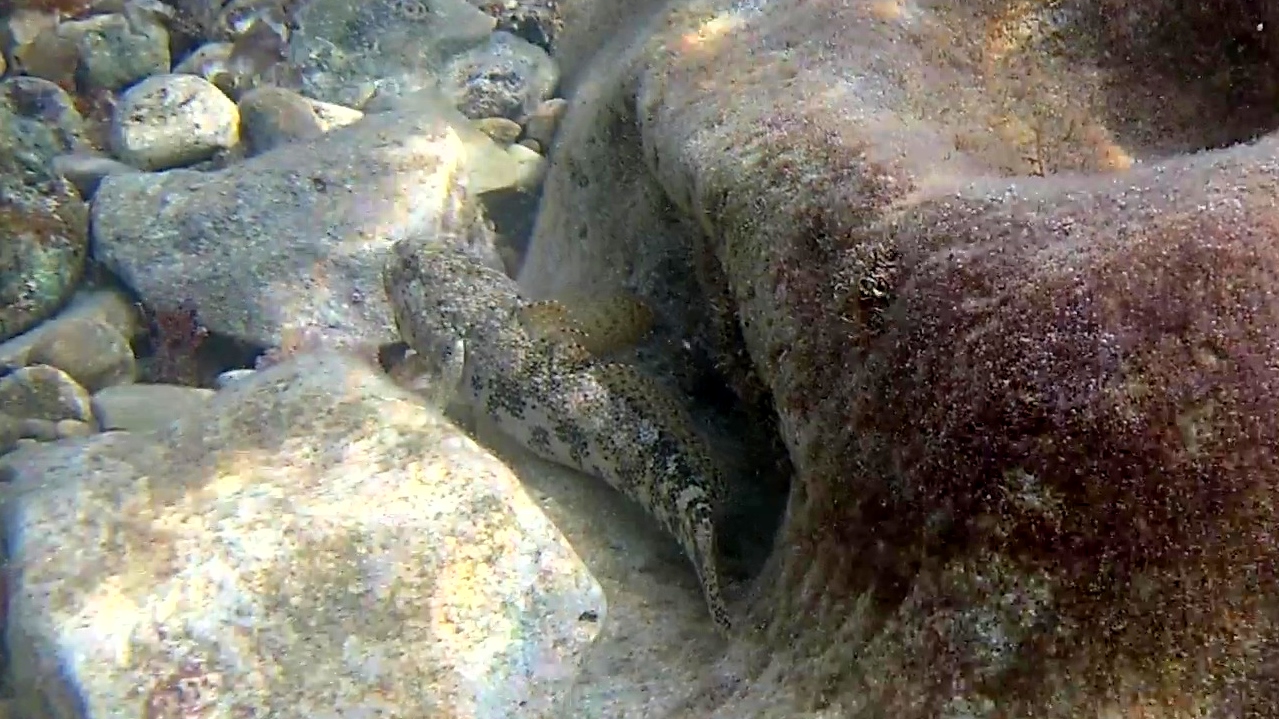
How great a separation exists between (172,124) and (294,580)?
4235 mm

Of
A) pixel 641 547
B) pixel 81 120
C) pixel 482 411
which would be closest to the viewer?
pixel 641 547

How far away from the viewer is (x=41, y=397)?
4.49 metres

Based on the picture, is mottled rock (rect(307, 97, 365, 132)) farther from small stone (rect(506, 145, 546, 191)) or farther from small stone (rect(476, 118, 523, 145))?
small stone (rect(506, 145, 546, 191))

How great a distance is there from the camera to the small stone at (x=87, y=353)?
4730mm

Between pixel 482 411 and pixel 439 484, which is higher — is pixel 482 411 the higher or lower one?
the lower one

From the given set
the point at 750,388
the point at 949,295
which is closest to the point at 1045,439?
the point at 949,295

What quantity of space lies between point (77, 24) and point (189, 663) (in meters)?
5.77

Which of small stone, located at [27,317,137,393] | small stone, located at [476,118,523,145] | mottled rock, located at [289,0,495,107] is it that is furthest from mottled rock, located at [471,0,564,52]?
small stone, located at [27,317,137,393]

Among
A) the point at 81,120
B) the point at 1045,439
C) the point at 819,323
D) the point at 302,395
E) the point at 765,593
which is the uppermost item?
the point at 1045,439

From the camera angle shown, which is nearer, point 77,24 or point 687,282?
point 687,282

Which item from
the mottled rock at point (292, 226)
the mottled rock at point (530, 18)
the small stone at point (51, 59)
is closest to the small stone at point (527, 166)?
the mottled rock at point (292, 226)

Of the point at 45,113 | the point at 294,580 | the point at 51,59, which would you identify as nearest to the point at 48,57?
the point at 51,59

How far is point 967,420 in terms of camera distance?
6.01 feet

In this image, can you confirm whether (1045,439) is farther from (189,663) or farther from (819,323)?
(189,663)
